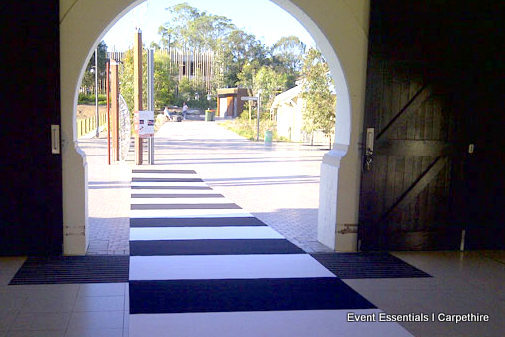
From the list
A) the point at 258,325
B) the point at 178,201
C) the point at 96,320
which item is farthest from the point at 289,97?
the point at 96,320

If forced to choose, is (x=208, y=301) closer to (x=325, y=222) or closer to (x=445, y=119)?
(x=325, y=222)

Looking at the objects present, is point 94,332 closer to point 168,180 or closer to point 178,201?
point 178,201

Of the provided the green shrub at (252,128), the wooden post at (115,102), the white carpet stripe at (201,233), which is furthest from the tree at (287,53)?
the white carpet stripe at (201,233)

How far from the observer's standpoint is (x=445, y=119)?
6730mm

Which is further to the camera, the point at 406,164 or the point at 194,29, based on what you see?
the point at 194,29

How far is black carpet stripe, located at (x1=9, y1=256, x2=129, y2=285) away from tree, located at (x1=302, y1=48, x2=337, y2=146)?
63.7 ft

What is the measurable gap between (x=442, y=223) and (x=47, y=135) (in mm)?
5171

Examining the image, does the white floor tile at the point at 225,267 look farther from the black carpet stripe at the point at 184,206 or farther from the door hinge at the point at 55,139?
the black carpet stripe at the point at 184,206

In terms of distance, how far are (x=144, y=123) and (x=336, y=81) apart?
889 cm

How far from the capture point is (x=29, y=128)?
5.88 metres

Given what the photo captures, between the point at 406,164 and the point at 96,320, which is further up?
the point at 406,164

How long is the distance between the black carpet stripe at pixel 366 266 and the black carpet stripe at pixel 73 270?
7.82 ft

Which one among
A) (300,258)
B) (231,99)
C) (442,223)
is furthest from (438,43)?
(231,99)

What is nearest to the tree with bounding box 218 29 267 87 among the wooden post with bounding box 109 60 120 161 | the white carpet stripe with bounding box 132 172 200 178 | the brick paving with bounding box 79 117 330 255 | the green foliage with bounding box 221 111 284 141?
the green foliage with bounding box 221 111 284 141
